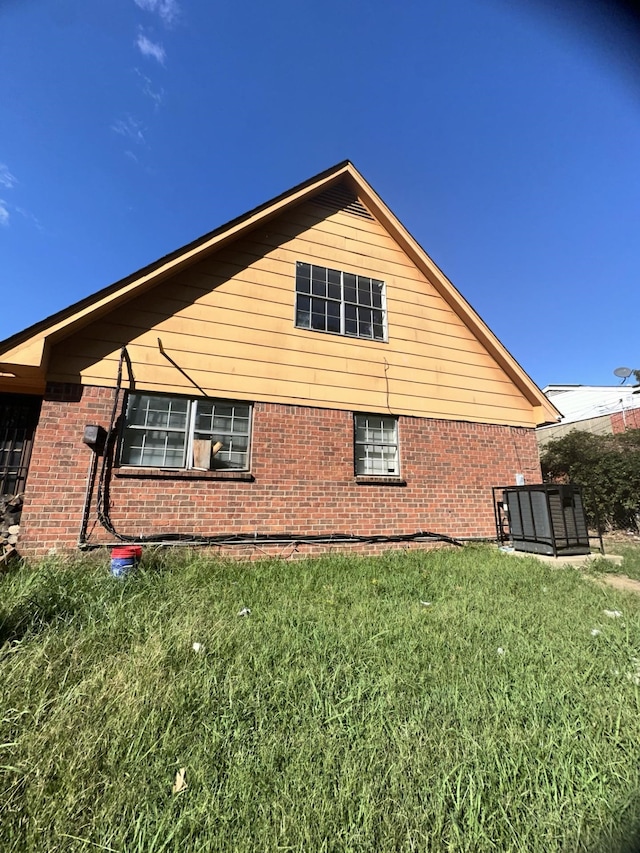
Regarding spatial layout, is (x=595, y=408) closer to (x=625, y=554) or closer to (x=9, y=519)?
(x=625, y=554)

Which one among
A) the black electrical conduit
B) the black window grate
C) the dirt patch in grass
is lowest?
the dirt patch in grass

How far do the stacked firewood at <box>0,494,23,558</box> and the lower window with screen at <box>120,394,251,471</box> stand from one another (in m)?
1.80

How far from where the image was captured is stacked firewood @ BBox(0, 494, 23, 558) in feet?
18.8

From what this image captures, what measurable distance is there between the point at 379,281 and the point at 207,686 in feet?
27.2

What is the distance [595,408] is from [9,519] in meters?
26.7

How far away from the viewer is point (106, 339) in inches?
247

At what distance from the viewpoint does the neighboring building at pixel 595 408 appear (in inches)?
772

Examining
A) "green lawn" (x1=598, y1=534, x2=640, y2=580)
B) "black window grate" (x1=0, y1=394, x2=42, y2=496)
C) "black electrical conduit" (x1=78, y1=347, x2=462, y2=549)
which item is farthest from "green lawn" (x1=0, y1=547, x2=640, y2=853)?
"black window grate" (x1=0, y1=394, x2=42, y2=496)

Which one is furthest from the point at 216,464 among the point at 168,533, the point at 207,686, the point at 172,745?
the point at 172,745

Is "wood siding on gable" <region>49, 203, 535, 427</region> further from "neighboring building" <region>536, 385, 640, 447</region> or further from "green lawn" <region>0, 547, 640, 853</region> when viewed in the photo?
"neighboring building" <region>536, 385, 640, 447</region>

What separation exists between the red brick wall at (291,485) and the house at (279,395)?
27 millimetres

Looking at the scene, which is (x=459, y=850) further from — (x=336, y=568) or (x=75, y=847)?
(x=336, y=568)

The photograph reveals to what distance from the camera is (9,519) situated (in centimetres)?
598

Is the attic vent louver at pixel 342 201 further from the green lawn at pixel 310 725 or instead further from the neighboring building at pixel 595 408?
the neighboring building at pixel 595 408
